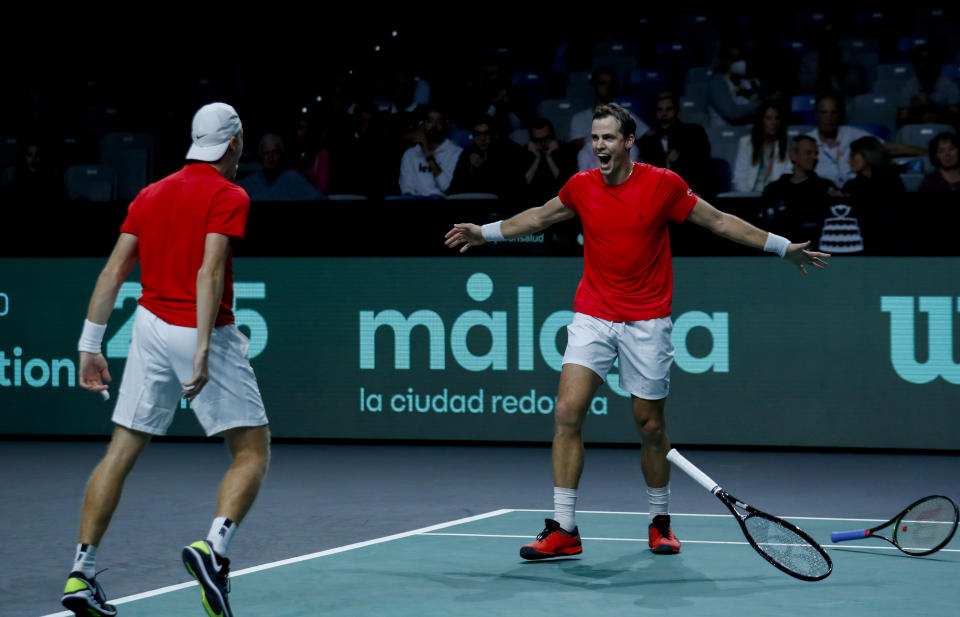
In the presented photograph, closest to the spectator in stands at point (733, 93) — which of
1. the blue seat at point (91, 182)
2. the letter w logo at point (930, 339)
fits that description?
the letter w logo at point (930, 339)

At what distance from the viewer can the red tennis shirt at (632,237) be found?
6.00 m

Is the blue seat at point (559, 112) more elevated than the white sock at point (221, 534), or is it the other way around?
the blue seat at point (559, 112)

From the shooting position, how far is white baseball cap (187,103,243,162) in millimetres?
4785

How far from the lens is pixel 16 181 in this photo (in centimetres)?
1165

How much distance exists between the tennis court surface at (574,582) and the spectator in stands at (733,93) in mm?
6567

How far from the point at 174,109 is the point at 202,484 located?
6254mm

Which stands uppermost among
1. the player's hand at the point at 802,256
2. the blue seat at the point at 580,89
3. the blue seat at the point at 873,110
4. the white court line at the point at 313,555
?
the blue seat at the point at 580,89

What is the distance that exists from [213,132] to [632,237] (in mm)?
2002

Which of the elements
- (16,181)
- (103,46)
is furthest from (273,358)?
(103,46)

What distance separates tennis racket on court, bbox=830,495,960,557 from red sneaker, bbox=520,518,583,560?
119cm

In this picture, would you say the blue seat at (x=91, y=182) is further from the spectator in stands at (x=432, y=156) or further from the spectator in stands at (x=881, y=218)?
the spectator in stands at (x=881, y=218)

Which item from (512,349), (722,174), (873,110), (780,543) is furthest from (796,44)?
(780,543)

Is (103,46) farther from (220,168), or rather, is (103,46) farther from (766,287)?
(220,168)

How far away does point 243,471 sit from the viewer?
4.73 meters
